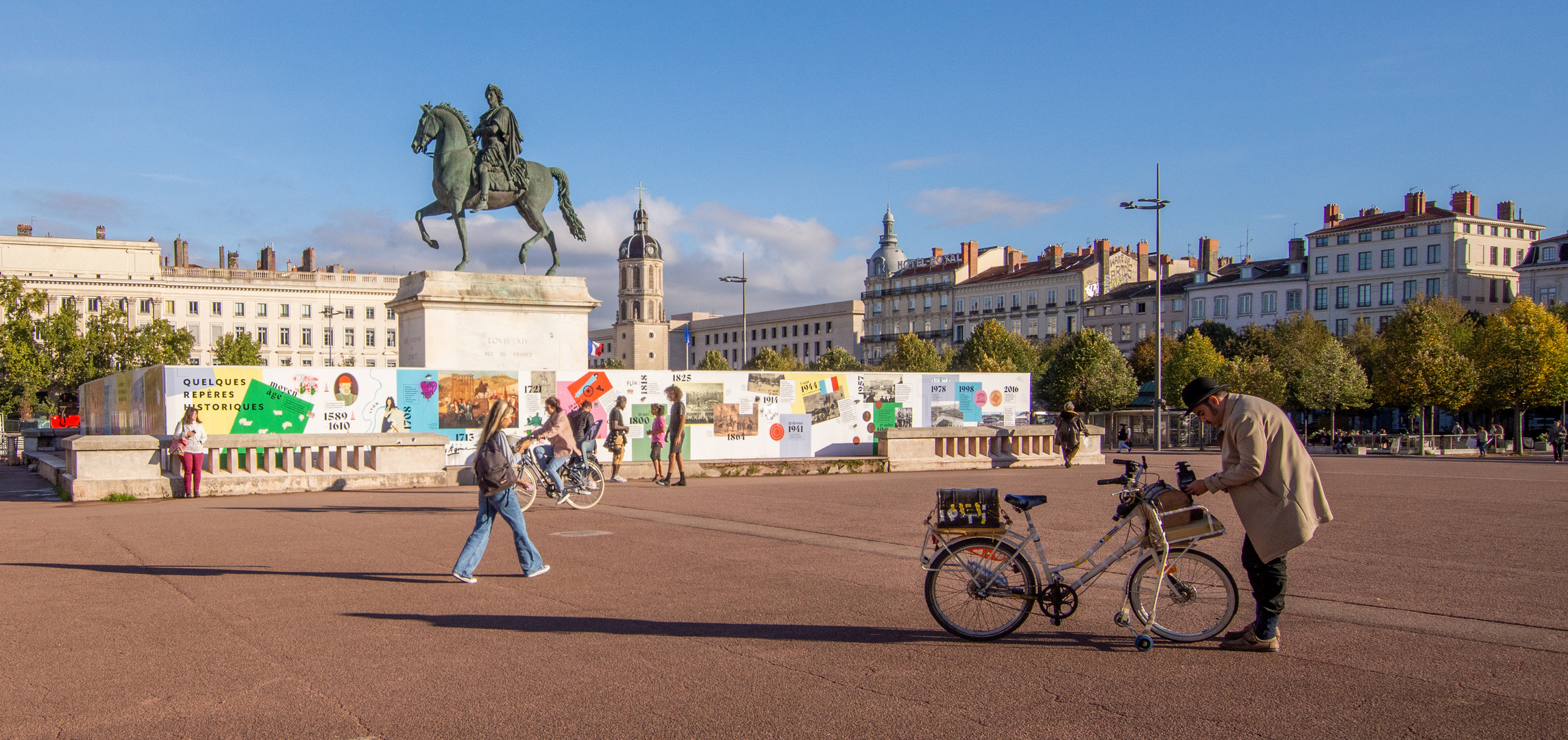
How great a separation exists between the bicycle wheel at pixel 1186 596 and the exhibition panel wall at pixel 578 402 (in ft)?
53.5

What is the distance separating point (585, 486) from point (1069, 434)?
603 inches

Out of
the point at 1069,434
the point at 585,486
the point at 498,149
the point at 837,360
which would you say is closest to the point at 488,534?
the point at 585,486

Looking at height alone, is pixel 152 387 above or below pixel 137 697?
above

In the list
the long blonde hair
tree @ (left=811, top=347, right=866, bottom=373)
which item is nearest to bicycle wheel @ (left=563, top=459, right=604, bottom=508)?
the long blonde hair

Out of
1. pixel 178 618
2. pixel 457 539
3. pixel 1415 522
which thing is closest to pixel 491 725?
pixel 178 618

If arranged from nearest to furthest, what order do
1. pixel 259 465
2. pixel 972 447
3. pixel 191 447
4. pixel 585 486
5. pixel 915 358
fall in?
pixel 585 486 → pixel 191 447 → pixel 259 465 → pixel 972 447 → pixel 915 358

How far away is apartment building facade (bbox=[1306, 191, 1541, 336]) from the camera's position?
3780 inches

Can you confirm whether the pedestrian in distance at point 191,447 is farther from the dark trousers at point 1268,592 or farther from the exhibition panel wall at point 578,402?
the dark trousers at point 1268,592

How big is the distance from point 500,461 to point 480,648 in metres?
3.10

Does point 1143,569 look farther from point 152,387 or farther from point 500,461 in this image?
point 152,387

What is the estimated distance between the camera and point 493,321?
2295 centimetres

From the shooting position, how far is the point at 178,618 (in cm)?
823

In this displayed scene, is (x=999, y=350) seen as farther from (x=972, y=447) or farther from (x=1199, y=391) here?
(x=1199, y=391)

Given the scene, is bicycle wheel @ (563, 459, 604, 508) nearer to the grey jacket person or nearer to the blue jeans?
the blue jeans
